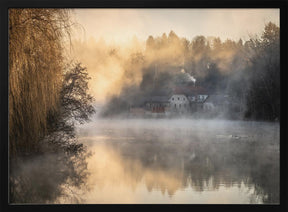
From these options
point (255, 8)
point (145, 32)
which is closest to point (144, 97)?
point (145, 32)

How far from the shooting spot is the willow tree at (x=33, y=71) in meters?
2.69

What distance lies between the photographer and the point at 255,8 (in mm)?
2756

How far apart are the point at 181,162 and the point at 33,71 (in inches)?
53.2

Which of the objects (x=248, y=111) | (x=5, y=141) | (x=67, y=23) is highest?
(x=67, y=23)

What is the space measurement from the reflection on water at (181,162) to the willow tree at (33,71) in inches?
14.3

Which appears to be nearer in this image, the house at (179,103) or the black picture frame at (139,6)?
the black picture frame at (139,6)

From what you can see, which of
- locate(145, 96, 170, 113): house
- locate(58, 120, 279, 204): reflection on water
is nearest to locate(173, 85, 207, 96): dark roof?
locate(145, 96, 170, 113): house

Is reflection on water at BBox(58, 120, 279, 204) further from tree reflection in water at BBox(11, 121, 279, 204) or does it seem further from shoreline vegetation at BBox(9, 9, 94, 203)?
shoreline vegetation at BBox(9, 9, 94, 203)

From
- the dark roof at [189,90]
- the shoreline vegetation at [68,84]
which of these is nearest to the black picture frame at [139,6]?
the shoreline vegetation at [68,84]

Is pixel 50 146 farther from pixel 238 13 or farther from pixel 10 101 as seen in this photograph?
pixel 238 13

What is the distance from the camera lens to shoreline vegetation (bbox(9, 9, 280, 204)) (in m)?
2.71

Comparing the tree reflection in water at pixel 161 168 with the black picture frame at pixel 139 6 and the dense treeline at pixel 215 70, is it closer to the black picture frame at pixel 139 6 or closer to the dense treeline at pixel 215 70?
the black picture frame at pixel 139 6

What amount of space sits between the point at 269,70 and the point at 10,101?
2.02 metres

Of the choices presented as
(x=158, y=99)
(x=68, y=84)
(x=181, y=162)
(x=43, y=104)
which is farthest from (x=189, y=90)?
(x=43, y=104)
